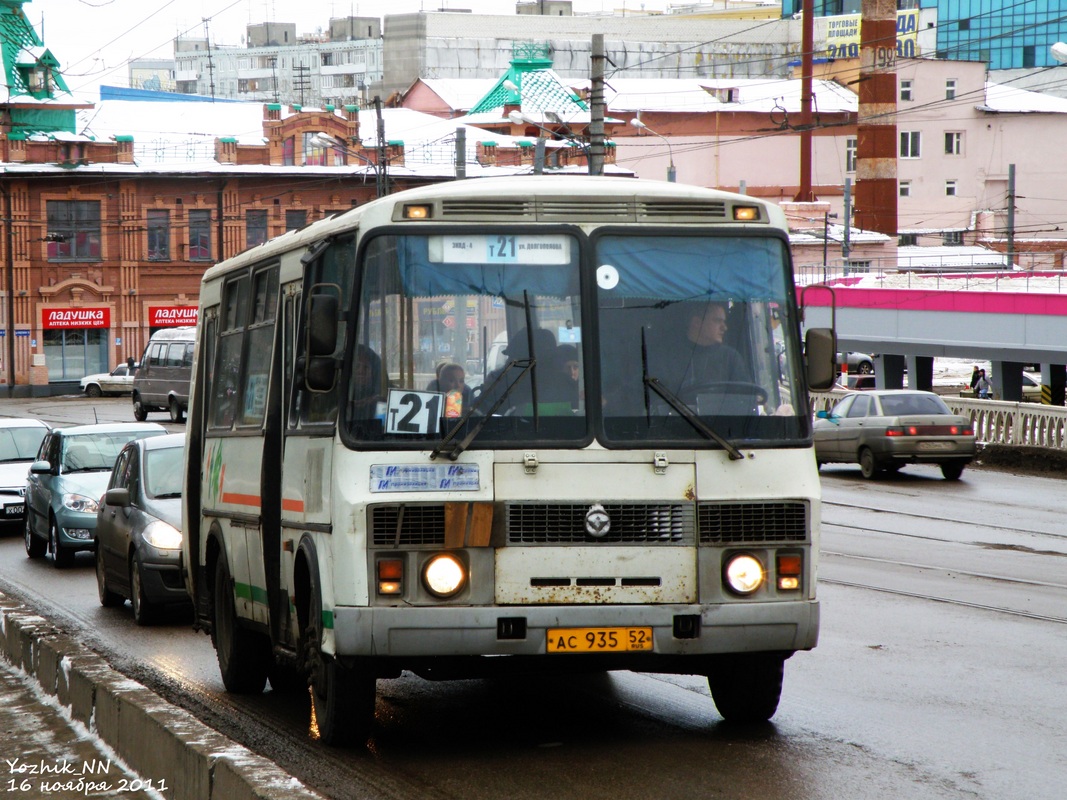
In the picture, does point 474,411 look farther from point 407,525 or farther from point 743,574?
point 743,574

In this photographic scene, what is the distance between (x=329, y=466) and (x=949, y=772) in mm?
3026

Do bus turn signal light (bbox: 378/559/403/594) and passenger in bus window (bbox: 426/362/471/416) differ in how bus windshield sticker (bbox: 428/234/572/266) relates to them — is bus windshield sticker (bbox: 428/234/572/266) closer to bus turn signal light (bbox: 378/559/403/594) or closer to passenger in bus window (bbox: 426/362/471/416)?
passenger in bus window (bbox: 426/362/471/416)

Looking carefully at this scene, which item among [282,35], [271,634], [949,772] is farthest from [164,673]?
[282,35]

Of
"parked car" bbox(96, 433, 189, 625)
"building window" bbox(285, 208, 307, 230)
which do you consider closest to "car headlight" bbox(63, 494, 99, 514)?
"parked car" bbox(96, 433, 189, 625)

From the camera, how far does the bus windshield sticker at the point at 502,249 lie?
7375 millimetres

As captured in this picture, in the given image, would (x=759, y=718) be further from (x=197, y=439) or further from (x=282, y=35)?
(x=282, y=35)

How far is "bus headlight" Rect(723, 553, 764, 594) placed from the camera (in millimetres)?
7223

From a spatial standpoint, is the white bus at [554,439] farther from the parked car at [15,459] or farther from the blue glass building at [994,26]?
the blue glass building at [994,26]

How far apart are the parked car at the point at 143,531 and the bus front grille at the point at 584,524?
631 cm

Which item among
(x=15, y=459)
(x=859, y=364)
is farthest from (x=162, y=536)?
(x=859, y=364)

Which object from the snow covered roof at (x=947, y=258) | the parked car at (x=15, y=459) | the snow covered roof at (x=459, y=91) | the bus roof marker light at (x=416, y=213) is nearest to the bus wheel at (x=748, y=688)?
the bus roof marker light at (x=416, y=213)

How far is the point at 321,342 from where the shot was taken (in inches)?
281

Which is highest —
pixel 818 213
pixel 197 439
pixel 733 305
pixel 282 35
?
pixel 282 35

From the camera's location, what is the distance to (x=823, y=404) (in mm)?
39312
